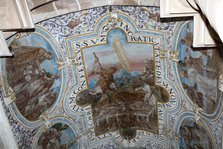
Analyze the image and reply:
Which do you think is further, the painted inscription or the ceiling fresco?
the painted inscription

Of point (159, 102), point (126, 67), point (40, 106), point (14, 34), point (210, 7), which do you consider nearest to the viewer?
point (210, 7)

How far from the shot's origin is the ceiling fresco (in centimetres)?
807

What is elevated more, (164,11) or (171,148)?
(164,11)

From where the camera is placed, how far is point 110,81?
33.1 ft

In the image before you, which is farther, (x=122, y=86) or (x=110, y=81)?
(x=122, y=86)

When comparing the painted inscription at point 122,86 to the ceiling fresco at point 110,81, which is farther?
the painted inscription at point 122,86

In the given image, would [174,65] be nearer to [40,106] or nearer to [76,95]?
[76,95]

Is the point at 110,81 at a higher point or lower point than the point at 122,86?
higher

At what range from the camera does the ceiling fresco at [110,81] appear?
807 cm

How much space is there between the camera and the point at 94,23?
850 centimetres

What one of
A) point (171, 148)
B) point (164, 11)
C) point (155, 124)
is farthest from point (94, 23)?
point (171, 148)

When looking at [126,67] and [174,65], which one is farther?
[126,67]

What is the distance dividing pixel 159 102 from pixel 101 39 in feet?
10.1

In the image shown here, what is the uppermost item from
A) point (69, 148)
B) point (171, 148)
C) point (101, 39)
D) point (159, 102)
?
point (101, 39)
